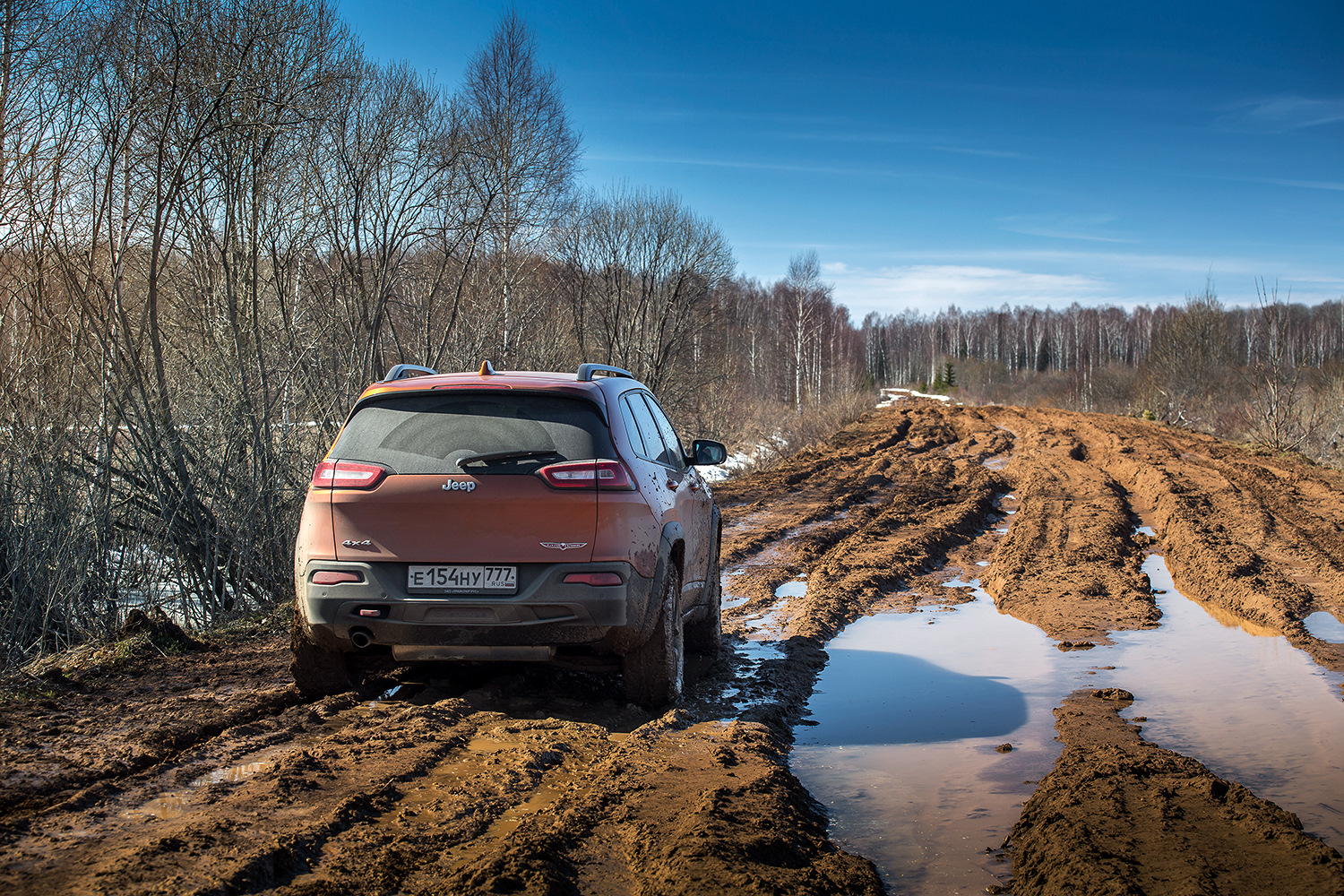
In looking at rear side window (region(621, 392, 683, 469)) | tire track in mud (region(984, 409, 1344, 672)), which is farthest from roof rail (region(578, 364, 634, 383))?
tire track in mud (region(984, 409, 1344, 672))

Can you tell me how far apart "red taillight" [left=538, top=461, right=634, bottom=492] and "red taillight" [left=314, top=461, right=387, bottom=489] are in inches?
30.9

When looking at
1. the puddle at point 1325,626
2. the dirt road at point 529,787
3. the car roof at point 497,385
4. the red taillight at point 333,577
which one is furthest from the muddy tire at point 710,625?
the puddle at point 1325,626

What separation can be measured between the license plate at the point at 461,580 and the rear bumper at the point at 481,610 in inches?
1.1

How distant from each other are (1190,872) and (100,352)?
7.92 m

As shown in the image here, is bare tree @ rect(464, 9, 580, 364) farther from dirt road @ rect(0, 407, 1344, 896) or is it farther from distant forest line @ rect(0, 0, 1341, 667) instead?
dirt road @ rect(0, 407, 1344, 896)

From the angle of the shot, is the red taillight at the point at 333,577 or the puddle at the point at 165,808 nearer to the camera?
the puddle at the point at 165,808

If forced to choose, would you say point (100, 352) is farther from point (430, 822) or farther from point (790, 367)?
point (790, 367)

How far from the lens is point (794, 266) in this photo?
53.7 m

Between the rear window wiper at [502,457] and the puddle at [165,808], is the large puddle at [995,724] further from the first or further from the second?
the puddle at [165,808]

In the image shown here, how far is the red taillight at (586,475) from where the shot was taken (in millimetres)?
4339

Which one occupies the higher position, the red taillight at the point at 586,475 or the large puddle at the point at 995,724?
the red taillight at the point at 586,475

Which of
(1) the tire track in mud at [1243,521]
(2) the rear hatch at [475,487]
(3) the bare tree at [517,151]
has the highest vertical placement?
(3) the bare tree at [517,151]

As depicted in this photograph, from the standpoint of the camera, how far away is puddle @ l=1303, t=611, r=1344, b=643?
6.71 m

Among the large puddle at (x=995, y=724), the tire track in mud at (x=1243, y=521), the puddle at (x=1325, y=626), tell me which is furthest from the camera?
the tire track in mud at (x=1243, y=521)
